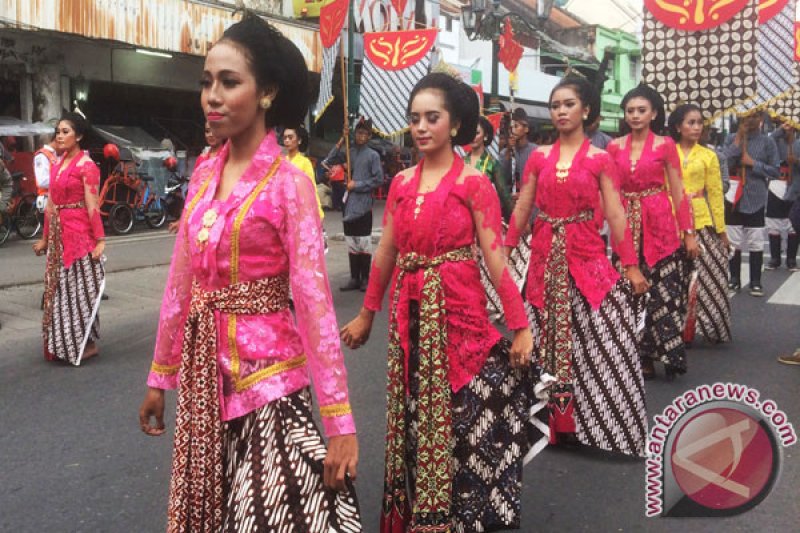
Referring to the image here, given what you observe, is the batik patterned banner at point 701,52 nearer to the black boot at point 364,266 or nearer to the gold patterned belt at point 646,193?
the gold patterned belt at point 646,193

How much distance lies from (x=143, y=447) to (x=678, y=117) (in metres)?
4.60

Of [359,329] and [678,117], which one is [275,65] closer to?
[359,329]

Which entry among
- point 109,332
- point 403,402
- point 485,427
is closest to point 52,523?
point 403,402

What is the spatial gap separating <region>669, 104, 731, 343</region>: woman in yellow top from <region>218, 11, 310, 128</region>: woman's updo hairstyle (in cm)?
490

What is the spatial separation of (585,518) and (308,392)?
6.18ft

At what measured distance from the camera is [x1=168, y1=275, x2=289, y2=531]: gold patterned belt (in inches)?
89.4

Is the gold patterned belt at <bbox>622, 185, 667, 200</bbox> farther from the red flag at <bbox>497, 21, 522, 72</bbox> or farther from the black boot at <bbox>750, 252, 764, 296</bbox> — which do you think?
the red flag at <bbox>497, 21, 522, 72</bbox>

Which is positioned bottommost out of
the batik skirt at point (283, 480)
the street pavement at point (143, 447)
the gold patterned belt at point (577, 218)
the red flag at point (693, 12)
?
the street pavement at point (143, 447)

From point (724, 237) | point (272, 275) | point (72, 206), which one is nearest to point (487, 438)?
point (272, 275)

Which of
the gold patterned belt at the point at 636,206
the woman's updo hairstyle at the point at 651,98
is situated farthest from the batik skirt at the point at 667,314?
the woman's updo hairstyle at the point at 651,98

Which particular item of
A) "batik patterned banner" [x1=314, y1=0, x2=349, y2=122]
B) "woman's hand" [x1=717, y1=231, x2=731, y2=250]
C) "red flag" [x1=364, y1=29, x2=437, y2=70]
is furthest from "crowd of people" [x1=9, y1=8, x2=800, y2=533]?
"red flag" [x1=364, y1=29, x2=437, y2=70]

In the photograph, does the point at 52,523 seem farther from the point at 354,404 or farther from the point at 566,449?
the point at 566,449

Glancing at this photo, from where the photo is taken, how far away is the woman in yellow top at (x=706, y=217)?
6.73 m

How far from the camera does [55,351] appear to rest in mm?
6281
